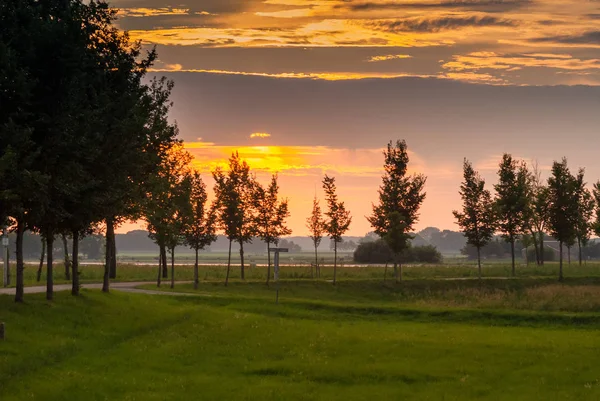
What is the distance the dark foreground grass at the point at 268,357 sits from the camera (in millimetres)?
27516

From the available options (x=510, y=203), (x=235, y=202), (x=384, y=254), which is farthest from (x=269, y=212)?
(x=384, y=254)

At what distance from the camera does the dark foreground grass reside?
2752cm

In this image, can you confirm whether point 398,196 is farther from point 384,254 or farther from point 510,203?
point 384,254

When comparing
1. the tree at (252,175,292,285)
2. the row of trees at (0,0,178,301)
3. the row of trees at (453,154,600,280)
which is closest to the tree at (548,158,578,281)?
the row of trees at (453,154,600,280)

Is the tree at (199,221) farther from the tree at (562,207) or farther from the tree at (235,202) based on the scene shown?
the tree at (562,207)

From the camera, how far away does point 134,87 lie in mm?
48156

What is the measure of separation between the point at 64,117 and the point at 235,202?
153 ft

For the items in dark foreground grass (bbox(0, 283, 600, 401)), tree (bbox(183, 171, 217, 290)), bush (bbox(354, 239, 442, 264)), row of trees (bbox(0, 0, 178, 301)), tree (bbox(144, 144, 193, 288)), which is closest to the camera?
dark foreground grass (bbox(0, 283, 600, 401))

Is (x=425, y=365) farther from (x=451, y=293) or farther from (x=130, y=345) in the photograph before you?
(x=451, y=293)

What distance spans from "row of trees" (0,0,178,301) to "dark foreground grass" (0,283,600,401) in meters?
5.38

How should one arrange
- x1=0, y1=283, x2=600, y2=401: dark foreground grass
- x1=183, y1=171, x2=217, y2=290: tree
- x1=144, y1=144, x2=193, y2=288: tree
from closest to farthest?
x1=0, y1=283, x2=600, y2=401: dark foreground grass < x1=144, y1=144, x2=193, y2=288: tree < x1=183, y1=171, x2=217, y2=290: tree

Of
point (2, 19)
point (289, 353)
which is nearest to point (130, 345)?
point (289, 353)

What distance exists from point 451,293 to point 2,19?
52062 millimetres

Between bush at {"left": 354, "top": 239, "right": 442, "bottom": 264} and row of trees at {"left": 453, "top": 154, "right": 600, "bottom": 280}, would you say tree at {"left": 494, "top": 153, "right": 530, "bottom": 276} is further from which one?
bush at {"left": 354, "top": 239, "right": 442, "bottom": 264}
